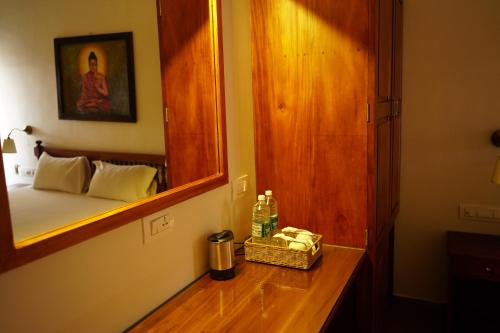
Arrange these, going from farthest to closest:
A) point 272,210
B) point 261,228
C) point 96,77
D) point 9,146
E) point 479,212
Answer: point 479,212, point 272,210, point 261,228, point 96,77, point 9,146

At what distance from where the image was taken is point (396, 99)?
2.47m

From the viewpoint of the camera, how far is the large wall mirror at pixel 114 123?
105cm

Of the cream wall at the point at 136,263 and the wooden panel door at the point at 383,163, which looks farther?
the wooden panel door at the point at 383,163

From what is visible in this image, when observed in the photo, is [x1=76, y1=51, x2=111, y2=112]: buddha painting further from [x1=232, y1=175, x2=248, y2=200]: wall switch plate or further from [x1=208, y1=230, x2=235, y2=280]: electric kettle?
[x1=232, y1=175, x2=248, y2=200]: wall switch plate

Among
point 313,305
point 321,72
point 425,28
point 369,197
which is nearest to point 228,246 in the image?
point 313,305

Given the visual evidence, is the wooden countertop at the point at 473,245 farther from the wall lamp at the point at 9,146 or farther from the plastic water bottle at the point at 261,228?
the wall lamp at the point at 9,146

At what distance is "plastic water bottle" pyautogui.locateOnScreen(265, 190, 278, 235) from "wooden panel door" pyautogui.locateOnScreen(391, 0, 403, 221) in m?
0.84

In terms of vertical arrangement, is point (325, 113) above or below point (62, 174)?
above

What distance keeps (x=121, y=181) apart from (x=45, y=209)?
28cm

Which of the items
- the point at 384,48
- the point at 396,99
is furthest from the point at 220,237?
A: the point at 396,99

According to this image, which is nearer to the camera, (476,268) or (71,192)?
(71,192)

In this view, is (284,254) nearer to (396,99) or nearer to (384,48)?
(384,48)

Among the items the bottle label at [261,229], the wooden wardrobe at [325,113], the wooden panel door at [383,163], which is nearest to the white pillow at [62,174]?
the bottle label at [261,229]

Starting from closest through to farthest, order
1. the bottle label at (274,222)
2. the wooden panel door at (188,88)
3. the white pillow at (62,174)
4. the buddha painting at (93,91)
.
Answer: the white pillow at (62,174) < the buddha painting at (93,91) < the wooden panel door at (188,88) < the bottle label at (274,222)
